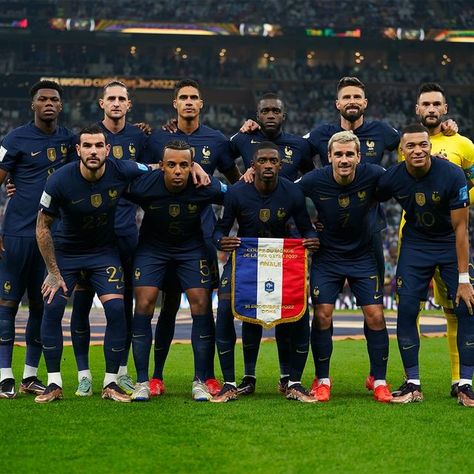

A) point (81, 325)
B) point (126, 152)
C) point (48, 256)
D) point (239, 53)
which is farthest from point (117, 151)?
point (239, 53)

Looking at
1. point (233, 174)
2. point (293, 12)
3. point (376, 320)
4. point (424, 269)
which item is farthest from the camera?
point (293, 12)

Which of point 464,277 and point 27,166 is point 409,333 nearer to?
point 464,277

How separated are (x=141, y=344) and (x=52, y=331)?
699 mm

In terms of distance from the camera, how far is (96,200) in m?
7.49

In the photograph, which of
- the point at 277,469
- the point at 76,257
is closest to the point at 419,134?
the point at 76,257

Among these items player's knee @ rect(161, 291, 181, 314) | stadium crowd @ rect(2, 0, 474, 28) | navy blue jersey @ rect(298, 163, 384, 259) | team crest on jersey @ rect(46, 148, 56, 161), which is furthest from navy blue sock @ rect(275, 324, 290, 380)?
stadium crowd @ rect(2, 0, 474, 28)

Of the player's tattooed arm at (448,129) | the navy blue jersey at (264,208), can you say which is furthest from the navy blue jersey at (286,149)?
the player's tattooed arm at (448,129)

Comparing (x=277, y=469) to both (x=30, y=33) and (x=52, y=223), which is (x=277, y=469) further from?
(x=30, y=33)

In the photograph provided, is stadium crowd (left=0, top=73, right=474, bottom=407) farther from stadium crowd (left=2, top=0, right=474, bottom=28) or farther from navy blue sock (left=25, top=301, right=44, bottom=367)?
stadium crowd (left=2, top=0, right=474, bottom=28)

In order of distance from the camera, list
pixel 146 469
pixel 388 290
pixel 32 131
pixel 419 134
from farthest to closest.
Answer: pixel 388 290 < pixel 32 131 < pixel 419 134 < pixel 146 469

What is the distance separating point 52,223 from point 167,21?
37086 mm

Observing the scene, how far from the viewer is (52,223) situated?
7688 mm

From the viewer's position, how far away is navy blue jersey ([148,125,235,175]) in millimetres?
8312

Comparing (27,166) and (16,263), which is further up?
(27,166)
